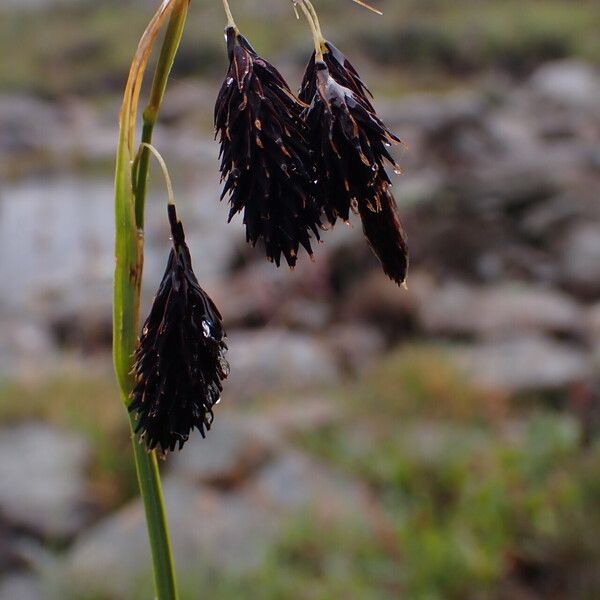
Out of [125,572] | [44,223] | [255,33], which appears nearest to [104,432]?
[125,572]

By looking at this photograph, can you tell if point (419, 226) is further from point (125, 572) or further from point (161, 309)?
point (161, 309)

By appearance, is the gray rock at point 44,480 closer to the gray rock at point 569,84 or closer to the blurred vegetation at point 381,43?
the gray rock at point 569,84

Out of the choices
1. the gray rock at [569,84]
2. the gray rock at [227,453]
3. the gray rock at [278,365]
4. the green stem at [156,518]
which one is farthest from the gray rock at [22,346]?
the gray rock at [569,84]

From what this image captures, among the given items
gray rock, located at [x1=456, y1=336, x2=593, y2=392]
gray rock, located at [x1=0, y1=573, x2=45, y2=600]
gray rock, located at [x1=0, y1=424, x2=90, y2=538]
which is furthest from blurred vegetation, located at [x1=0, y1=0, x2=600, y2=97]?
gray rock, located at [x1=0, y1=573, x2=45, y2=600]

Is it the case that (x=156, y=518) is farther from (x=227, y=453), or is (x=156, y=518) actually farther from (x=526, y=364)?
(x=526, y=364)

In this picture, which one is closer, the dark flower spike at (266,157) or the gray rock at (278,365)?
the dark flower spike at (266,157)

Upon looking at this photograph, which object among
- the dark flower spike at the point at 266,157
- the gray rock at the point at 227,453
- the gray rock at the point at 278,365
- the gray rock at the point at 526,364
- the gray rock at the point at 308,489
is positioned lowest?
the dark flower spike at the point at 266,157

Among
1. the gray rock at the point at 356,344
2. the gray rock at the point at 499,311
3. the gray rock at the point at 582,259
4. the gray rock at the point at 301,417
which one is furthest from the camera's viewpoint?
the gray rock at the point at 582,259
